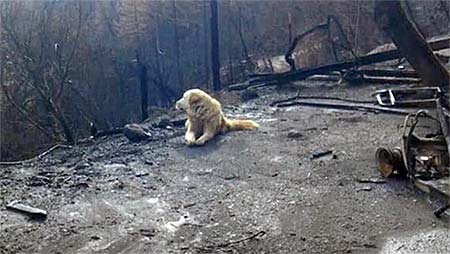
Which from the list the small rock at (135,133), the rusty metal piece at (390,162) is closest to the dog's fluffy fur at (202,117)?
the small rock at (135,133)

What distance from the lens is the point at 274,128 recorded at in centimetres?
872

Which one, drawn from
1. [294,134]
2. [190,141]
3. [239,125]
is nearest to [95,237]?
[190,141]

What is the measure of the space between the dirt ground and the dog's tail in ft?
0.69

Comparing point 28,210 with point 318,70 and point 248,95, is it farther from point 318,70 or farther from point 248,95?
point 318,70

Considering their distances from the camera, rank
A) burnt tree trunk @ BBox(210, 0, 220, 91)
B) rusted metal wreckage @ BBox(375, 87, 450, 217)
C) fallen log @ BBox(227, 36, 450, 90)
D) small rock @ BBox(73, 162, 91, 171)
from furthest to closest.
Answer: burnt tree trunk @ BBox(210, 0, 220, 91)
fallen log @ BBox(227, 36, 450, 90)
small rock @ BBox(73, 162, 91, 171)
rusted metal wreckage @ BBox(375, 87, 450, 217)

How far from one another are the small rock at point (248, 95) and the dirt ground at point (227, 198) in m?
2.96

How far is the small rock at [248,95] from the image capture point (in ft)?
37.9

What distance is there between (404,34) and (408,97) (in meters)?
2.49

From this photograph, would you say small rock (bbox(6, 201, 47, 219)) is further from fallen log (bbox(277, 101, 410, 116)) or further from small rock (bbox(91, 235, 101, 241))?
fallen log (bbox(277, 101, 410, 116))

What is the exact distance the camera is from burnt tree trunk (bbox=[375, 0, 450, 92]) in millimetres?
6910

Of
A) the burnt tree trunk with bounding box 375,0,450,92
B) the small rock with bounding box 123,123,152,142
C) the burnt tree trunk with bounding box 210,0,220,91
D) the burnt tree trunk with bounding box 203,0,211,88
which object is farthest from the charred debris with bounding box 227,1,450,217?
the burnt tree trunk with bounding box 203,0,211,88

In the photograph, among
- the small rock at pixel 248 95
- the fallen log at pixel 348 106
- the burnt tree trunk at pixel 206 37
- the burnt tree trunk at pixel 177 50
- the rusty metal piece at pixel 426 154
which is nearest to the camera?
the rusty metal piece at pixel 426 154

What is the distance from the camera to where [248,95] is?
11695mm

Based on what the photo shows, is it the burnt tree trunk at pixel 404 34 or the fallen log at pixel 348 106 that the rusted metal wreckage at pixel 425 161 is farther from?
the fallen log at pixel 348 106
